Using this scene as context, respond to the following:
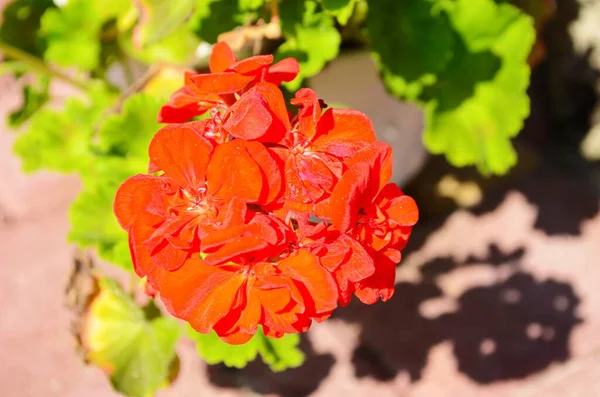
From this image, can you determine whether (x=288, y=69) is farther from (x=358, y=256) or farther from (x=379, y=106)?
(x=379, y=106)

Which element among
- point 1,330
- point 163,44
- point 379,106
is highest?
point 163,44

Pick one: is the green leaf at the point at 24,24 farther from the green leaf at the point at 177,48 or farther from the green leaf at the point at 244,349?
the green leaf at the point at 244,349

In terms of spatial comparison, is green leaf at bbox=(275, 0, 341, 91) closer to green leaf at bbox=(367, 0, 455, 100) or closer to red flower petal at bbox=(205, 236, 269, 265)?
green leaf at bbox=(367, 0, 455, 100)

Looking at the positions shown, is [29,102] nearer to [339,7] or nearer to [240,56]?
[240,56]

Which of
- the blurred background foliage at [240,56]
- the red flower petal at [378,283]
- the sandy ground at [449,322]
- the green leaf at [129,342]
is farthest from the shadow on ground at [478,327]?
the red flower petal at [378,283]

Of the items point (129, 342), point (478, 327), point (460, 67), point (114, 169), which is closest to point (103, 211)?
point (114, 169)

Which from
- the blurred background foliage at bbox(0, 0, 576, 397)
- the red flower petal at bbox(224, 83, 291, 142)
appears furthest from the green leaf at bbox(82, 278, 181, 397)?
the red flower petal at bbox(224, 83, 291, 142)

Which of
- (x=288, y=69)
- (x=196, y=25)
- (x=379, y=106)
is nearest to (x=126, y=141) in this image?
(x=196, y=25)
